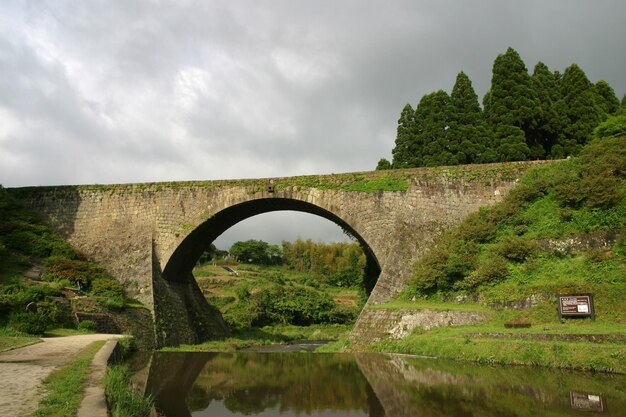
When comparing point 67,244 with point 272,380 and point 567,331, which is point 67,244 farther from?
point 567,331

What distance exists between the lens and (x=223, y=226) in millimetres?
28094

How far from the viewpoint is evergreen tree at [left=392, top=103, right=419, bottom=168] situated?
36.2 meters

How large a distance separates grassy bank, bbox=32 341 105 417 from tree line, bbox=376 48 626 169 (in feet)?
93.1

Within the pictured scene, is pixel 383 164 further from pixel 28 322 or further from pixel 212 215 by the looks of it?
pixel 28 322

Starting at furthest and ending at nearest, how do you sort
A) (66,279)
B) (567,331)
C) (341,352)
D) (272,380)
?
1. (66,279)
2. (341,352)
3. (567,331)
4. (272,380)

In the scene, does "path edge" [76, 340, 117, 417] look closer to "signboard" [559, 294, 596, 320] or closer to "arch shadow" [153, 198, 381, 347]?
"arch shadow" [153, 198, 381, 347]

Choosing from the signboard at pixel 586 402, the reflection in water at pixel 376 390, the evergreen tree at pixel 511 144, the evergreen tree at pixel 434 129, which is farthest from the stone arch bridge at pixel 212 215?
the signboard at pixel 586 402

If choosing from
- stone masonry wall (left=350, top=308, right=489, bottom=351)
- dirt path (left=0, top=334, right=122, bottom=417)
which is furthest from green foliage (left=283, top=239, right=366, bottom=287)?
dirt path (left=0, top=334, right=122, bottom=417)

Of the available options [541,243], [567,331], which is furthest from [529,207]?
[567,331]

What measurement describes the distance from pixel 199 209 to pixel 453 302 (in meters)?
13.8

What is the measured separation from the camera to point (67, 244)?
26172 mm

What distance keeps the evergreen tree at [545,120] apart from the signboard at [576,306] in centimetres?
2132

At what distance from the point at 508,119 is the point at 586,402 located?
2734 centimetres

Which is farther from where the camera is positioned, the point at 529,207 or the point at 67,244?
the point at 67,244
